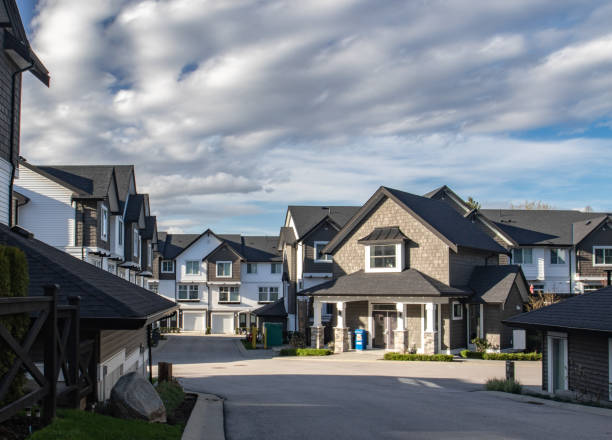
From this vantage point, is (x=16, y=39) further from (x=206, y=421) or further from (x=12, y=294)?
(x=206, y=421)

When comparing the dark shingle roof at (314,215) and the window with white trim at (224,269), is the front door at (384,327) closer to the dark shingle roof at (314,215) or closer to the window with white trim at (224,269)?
the dark shingle roof at (314,215)

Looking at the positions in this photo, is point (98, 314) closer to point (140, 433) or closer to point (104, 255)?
point (140, 433)

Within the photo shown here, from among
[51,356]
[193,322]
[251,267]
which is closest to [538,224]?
[251,267]

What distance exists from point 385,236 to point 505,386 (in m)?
16.5

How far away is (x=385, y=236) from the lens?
118 feet

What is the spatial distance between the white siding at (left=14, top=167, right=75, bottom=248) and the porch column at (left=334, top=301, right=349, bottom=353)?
1519 centimetres

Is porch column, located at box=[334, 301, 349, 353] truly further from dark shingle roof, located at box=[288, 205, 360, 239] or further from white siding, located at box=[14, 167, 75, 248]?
white siding, located at box=[14, 167, 75, 248]

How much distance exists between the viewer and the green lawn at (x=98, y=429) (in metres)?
8.33

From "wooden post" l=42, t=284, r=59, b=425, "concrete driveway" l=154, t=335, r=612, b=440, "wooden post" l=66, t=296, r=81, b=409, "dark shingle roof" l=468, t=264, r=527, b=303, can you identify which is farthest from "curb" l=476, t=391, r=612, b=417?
"dark shingle roof" l=468, t=264, r=527, b=303

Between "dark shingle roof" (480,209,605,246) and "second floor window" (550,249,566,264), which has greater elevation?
"dark shingle roof" (480,209,605,246)

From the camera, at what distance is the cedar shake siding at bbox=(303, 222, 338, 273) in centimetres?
4625

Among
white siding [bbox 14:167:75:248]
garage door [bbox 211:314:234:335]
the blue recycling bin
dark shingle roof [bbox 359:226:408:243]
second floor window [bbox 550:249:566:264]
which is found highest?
white siding [bbox 14:167:75:248]

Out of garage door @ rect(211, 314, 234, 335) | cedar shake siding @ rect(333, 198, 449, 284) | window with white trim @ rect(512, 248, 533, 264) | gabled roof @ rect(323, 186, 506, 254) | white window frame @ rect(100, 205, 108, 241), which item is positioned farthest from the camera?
garage door @ rect(211, 314, 234, 335)

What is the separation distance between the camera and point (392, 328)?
35688mm
